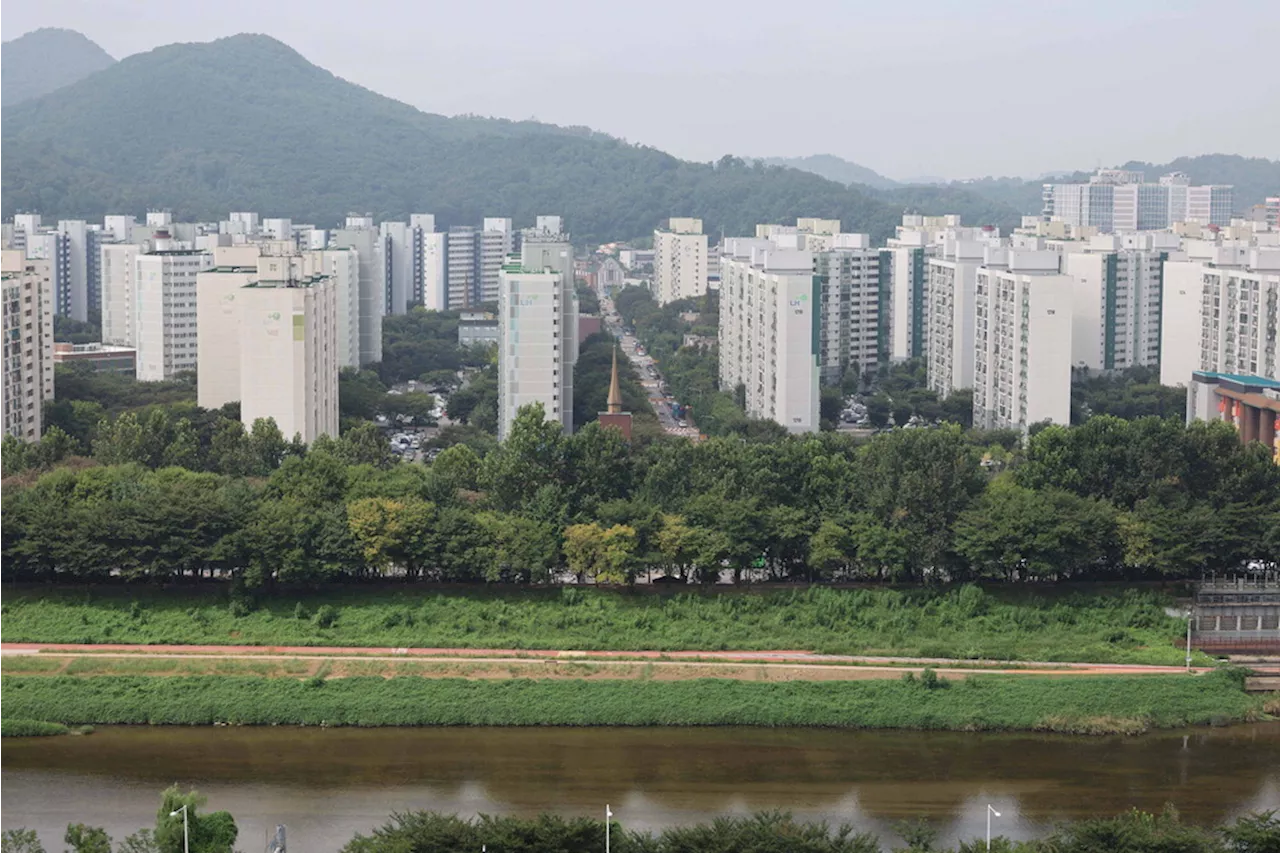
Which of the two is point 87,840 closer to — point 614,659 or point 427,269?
point 614,659

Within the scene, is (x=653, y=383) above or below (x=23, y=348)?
below

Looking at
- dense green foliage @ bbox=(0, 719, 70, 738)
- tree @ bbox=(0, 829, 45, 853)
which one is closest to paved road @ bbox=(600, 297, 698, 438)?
dense green foliage @ bbox=(0, 719, 70, 738)

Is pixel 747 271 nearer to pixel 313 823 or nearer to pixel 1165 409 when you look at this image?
pixel 1165 409

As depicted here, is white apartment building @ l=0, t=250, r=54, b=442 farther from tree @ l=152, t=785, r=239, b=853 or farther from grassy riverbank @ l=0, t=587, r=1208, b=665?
tree @ l=152, t=785, r=239, b=853

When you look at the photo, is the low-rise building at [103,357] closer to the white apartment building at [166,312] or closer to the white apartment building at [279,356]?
the white apartment building at [166,312]

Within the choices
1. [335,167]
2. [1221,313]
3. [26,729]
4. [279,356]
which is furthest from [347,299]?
[335,167]

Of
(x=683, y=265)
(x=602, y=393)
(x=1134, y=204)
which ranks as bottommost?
(x=602, y=393)
